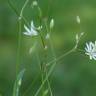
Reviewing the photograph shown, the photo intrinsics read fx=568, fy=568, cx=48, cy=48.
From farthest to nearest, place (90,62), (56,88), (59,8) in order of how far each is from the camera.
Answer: (59,8), (90,62), (56,88)

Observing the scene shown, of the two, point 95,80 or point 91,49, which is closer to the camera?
point 91,49

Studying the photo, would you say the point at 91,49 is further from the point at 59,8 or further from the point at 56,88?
the point at 59,8

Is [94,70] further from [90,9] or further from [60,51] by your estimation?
[90,9]

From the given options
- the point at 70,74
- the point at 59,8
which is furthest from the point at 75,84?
the point at 59,8

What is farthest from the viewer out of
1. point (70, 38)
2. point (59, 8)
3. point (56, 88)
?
point (59, 8)

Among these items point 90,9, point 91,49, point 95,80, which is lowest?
point 95,80

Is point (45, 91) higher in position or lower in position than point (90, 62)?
higher
